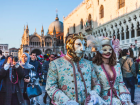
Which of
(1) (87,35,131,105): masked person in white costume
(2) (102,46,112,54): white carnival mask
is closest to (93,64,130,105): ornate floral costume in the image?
(1) (87,35,131,105): masked person in white costume

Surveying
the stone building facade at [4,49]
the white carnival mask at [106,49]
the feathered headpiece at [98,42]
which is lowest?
the white carnival mask at [106,49]

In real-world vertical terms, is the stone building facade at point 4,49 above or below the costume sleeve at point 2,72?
above

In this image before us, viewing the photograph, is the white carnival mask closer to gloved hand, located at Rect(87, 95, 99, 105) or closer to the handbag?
gloved hand, located at Rect(87, 95, 99, 105)

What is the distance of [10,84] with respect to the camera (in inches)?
134

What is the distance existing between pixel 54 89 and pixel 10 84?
180cm

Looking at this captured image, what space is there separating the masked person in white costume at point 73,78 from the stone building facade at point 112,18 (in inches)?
567

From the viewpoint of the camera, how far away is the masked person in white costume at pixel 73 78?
1.90 m

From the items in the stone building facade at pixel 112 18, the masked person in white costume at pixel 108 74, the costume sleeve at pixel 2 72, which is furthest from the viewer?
the stone building facade at pixel 112 18

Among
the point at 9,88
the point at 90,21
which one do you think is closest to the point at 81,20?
the point at 90,21

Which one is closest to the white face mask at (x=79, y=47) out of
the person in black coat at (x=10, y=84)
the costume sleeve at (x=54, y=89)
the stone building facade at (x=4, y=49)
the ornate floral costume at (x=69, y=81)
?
the ornate floral costume at (x=69, y=81)

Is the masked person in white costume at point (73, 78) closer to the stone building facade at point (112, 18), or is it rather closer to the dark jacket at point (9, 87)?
the dark jacket at point (9, 87)

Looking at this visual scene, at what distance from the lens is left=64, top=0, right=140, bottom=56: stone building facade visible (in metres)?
16.4

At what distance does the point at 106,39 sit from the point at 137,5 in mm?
14759

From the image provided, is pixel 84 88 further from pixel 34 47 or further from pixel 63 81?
pixel 34 47
